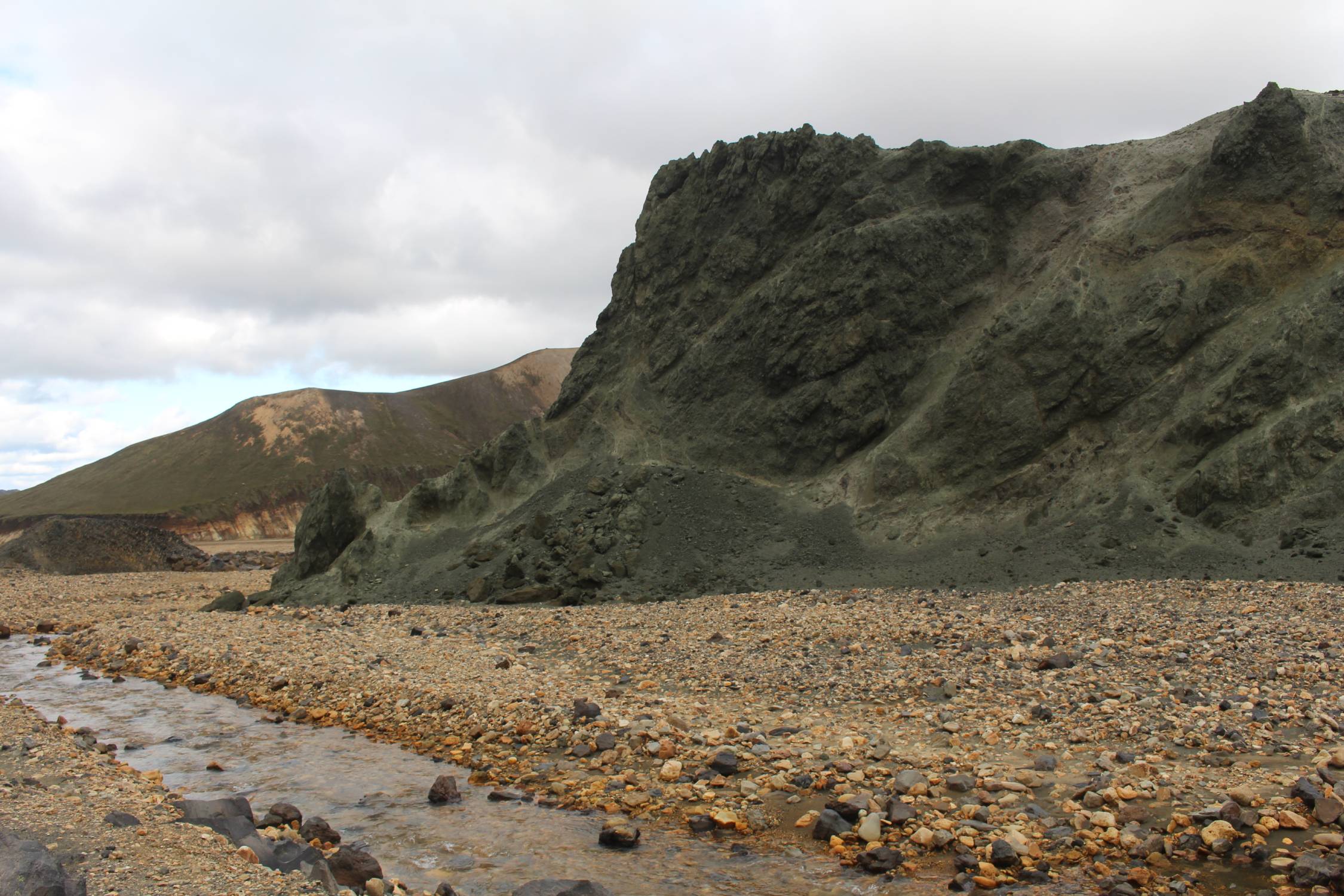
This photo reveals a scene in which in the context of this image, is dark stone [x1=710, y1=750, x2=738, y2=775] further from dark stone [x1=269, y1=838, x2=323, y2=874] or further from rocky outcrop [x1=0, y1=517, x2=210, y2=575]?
rocky outcrop [x1=0, y1=517, x2=210, y2=575]

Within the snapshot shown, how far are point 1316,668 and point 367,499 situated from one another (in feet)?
92.5

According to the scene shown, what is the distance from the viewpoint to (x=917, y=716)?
11250 millimetres

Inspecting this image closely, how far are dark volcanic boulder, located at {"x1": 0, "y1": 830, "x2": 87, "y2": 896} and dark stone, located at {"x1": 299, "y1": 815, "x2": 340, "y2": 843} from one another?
103 inches

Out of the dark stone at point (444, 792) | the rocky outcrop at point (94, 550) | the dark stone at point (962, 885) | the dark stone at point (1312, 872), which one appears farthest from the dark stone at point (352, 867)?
the rocky outcrop at point (94, 550)

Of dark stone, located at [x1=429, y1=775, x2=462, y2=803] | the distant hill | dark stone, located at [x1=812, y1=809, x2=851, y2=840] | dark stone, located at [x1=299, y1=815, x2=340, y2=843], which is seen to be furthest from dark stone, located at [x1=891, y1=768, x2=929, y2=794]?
the distant hill

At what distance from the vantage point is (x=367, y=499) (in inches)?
1256

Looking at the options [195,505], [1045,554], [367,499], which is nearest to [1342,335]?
[1045,554]

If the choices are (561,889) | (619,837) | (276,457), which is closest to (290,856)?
(561,889)

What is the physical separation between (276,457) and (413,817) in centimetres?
9701

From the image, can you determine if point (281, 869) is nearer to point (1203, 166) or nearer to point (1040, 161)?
point (1203, 166)

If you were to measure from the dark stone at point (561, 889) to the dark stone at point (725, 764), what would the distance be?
273 centimetres

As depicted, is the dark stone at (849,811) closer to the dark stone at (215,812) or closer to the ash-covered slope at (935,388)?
the dark stone at (215,812)

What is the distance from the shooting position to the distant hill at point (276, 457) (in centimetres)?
8731

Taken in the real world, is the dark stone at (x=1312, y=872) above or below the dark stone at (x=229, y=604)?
below
